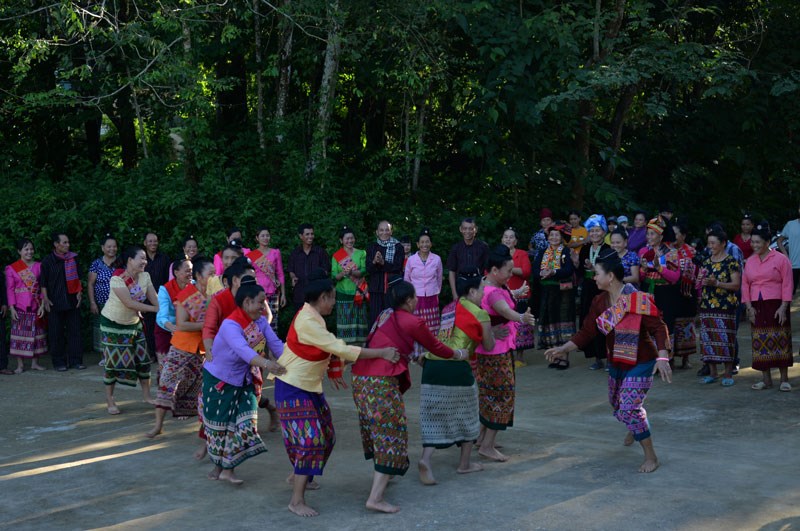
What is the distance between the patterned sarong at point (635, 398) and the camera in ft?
23.7

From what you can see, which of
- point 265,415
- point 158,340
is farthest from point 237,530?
point 158,340

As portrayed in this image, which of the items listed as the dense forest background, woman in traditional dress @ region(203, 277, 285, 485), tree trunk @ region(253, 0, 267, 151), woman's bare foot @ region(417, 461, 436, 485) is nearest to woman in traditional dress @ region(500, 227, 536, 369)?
the dense forest background

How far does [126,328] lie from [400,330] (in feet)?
13.1

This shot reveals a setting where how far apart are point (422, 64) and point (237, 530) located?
1045cm

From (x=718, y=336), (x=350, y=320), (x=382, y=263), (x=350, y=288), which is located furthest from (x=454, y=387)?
(x=350, y=320)

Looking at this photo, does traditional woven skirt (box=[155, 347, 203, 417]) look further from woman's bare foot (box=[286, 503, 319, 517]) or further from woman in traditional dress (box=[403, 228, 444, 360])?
woman in traditional dress (box=[403, 228, 444, 360])

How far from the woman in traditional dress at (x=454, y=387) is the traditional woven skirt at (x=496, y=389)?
381 millimetres

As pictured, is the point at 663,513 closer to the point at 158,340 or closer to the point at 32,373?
the point at 158,340

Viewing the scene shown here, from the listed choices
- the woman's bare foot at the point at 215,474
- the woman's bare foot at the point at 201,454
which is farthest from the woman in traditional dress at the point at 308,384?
the woman's bare foot at the point at 201,454

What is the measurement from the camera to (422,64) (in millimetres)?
15281

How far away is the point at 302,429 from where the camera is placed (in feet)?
21.3

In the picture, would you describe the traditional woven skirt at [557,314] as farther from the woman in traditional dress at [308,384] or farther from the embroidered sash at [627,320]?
the woman in traditional dress at [308,384]

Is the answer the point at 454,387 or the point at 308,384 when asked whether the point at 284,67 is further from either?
the point at 308,384

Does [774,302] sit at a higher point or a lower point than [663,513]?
higher
